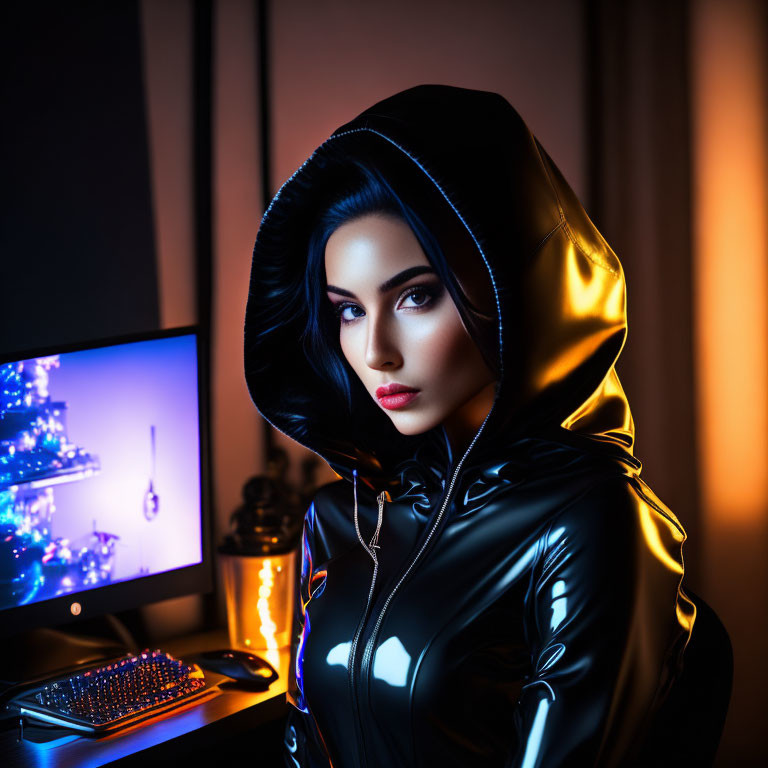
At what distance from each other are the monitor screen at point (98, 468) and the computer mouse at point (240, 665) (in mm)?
160

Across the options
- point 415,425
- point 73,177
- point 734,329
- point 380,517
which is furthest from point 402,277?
point 734,329

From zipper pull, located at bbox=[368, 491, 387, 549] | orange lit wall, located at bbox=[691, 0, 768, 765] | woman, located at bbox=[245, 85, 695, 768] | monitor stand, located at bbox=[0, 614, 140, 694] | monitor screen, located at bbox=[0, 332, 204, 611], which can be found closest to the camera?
woman, located at bbox=[245, 85, 695, 768]

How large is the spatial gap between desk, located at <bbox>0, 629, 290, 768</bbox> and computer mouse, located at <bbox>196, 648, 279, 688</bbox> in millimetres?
14

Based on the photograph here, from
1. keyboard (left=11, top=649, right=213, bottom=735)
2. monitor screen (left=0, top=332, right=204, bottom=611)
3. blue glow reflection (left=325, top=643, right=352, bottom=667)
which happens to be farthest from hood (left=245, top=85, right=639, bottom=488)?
keyboard (left=11, top=649, right=213, bottom=735)

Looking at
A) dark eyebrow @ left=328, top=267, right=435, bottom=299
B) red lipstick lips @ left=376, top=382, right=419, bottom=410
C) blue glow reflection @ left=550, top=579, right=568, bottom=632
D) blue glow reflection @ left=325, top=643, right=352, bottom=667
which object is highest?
dark eyebrow @ left=328, top=267, right=435, bottom=299

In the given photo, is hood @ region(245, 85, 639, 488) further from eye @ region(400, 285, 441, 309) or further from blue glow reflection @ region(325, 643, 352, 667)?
blue glow reflection @ region(325, 643, 352, 667)

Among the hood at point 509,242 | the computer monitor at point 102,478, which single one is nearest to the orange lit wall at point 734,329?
the hood at point 509,242

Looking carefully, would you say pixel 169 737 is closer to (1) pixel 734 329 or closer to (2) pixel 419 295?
(2) pixel 419 295

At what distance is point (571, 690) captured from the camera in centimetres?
72

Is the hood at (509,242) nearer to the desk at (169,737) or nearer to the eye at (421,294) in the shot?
the eye at (421,294)

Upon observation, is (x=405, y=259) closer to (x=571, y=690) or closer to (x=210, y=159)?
(x=571, y=690)

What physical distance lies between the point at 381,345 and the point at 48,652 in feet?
2.92

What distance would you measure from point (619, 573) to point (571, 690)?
4.0 inches

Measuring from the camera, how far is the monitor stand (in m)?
1.36
